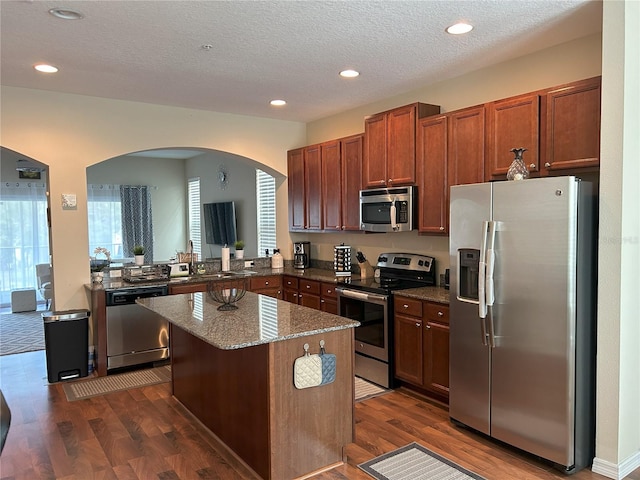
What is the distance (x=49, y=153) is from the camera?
4.70m

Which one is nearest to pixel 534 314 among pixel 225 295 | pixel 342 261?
pixel 225 295

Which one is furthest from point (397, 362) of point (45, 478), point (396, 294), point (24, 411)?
point (24, 411)

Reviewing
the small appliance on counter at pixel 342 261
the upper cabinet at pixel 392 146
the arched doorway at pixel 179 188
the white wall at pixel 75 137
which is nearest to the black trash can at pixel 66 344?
the white wall at pixel 75 137

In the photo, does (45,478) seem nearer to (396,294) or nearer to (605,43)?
(396,294)

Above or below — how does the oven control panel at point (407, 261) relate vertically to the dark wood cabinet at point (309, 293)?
above

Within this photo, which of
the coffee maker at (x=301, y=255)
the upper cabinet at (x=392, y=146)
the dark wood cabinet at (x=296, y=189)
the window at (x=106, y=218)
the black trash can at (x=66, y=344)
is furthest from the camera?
the window at (x=106, y=218)

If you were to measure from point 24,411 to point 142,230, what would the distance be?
5.77 metres

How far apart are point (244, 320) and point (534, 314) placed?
175 cm

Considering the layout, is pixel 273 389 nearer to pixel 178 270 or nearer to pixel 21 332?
pixel 178 270

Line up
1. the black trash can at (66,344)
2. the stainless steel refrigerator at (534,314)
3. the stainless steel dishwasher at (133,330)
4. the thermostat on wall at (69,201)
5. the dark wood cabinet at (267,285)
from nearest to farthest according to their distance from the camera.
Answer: the stainless steel refrigerator at (534,314) → the black trash can at (66,344) → the stainless steel dishwasher at (133,330) → the thermostat on wall at (69,201) → the dark wood cabinet at (267,285)

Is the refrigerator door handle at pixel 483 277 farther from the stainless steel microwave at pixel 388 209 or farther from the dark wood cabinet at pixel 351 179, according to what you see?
the dark wood cabinet at pixel 351 179

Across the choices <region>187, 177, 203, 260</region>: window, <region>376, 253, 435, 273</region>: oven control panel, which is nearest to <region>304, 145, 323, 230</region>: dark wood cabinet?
<region>376, 253, 435, 273</region>: oven control panel

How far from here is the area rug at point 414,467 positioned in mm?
2812

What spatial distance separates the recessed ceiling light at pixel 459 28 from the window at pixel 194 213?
7057mm
